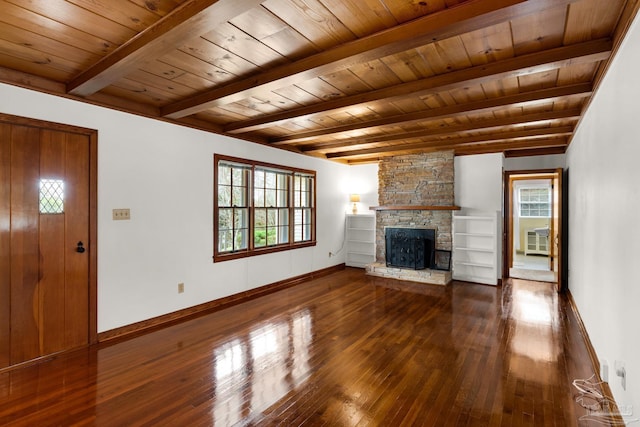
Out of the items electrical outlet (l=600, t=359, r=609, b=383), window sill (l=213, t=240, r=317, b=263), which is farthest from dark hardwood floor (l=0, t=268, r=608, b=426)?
window sill (l=213, t=240, r=317, b=263)

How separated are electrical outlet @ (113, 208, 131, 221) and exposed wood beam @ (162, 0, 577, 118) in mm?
1591

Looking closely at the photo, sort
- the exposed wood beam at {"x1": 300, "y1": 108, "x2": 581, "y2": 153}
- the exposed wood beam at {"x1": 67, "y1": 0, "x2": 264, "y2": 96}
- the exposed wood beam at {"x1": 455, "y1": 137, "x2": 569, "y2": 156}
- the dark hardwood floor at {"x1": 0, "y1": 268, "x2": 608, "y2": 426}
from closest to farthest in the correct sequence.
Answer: the exposed wood beam at {"x1": 67, "y1": 0, "x2": 264, "y2": 96}, the dark hardwood floor at {"x1": 0, "y1": 268, "x2": 608, "y2": 426}, the exposed wood beam at {"x1": 300, "y1": 108, "x2": 581, "y2": 153}, the exposed wood beam at {"x1": 455, "y1": 137, "x2": 569, "y2": 156}

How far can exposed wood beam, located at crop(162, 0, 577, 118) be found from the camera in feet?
5.66

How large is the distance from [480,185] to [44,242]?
645 centimetres

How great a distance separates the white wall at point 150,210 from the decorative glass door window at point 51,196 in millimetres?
326

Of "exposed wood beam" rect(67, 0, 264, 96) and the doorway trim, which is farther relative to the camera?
the doorway trim

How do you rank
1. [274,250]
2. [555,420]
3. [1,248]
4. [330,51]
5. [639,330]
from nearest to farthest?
[639,330] → [555,420] → [330,51] → [1,248] → [274,250]

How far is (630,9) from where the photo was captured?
5.95 ft

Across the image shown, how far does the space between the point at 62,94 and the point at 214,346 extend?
9.16 ft

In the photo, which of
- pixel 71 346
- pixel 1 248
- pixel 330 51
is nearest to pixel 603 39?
pixel 330 51

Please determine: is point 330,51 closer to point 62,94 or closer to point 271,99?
point 271,99

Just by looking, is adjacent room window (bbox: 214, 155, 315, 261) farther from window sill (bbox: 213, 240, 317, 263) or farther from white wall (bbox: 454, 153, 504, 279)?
white wall (bbox: 454, 153, 504, 279)

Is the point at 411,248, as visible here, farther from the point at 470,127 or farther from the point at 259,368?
the point at 259,368
